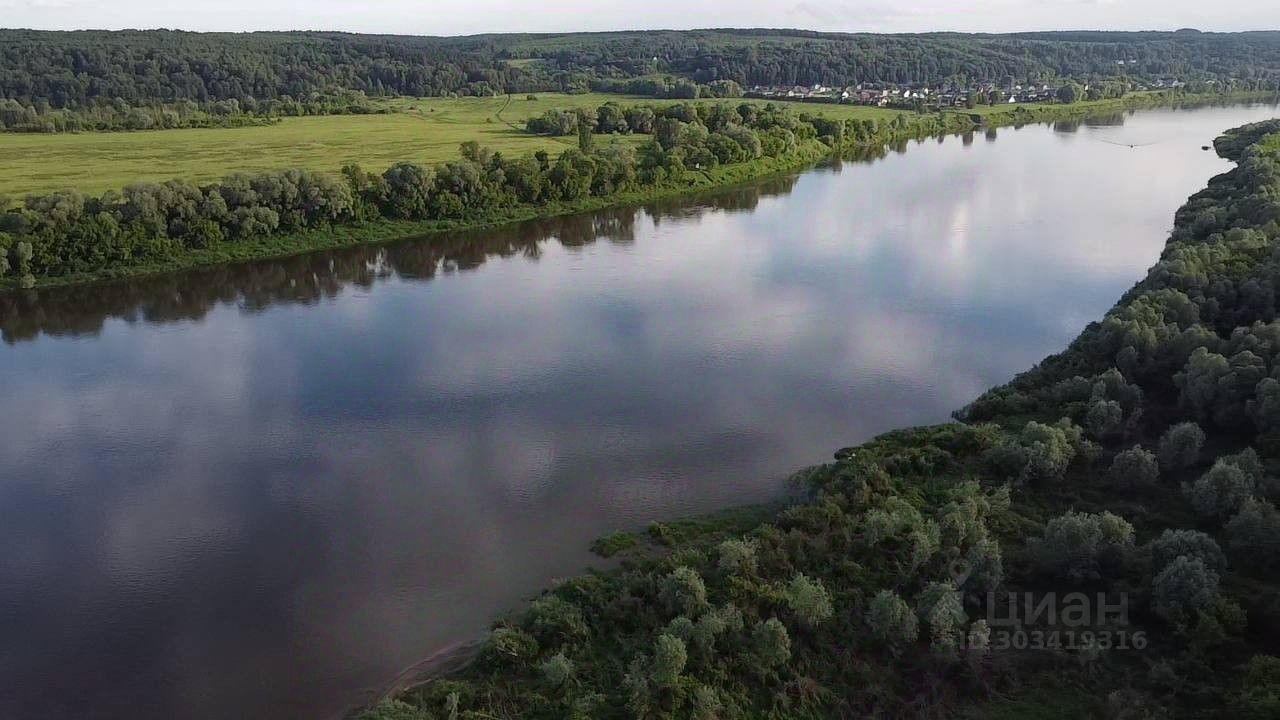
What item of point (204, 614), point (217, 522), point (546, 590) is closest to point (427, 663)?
point (546, 590)

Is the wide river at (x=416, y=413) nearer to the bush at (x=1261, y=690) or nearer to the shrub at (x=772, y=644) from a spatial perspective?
the shrub at (x=772, y=644)

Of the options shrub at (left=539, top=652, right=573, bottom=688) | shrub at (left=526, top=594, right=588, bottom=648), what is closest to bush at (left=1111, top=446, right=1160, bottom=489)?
shrub at (left=526, top=594, right=588, bottom=648)

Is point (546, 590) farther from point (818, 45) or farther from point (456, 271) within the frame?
point (818, 45)

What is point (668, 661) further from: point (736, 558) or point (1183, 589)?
point (1183, 589)

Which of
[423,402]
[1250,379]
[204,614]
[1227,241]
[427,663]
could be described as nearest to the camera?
[427,663]

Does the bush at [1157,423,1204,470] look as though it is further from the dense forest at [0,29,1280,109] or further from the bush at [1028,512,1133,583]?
the dense forest at [0,29,1280,109]

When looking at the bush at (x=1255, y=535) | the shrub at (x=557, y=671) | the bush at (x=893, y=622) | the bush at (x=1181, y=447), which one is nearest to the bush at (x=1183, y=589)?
the bush at (x=1255, y=535)
